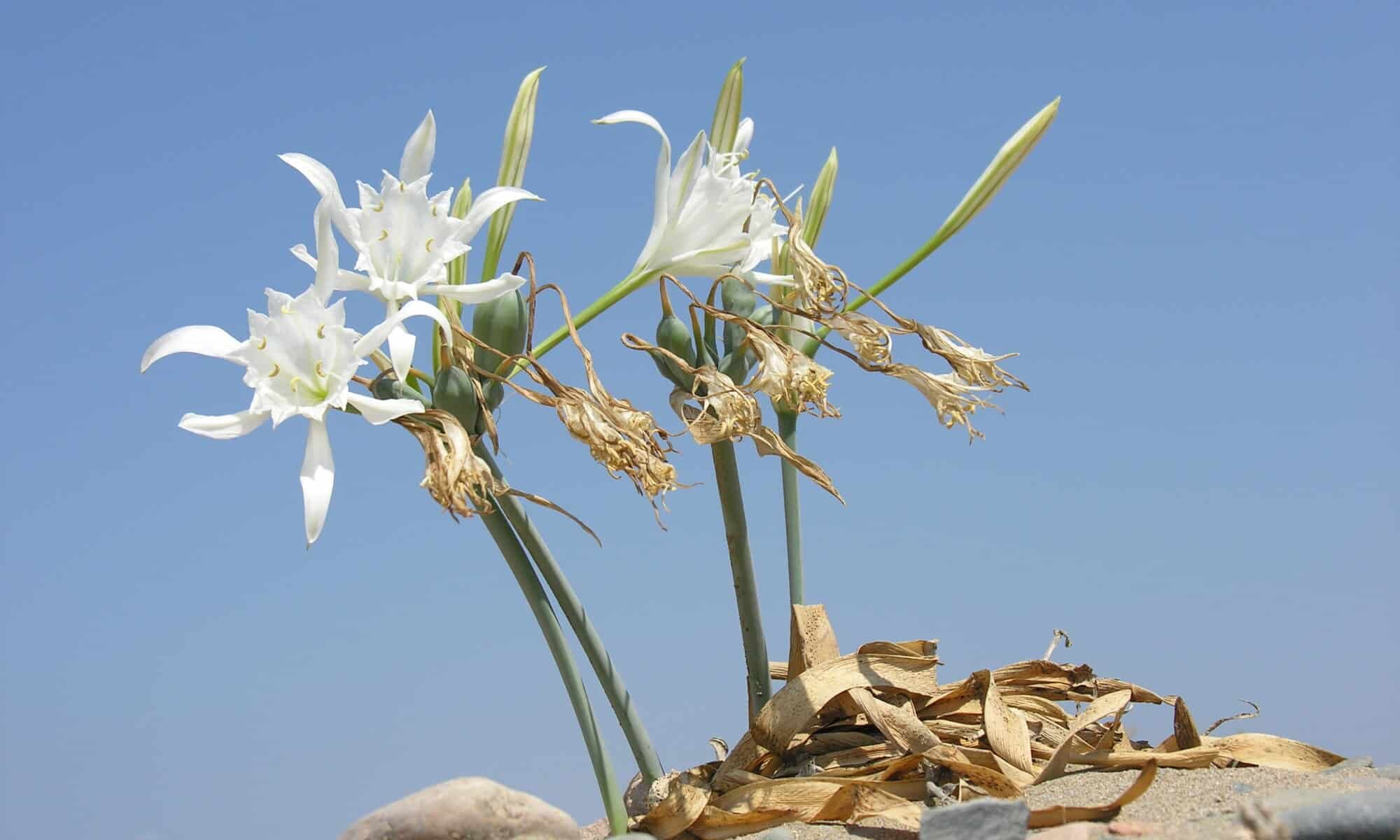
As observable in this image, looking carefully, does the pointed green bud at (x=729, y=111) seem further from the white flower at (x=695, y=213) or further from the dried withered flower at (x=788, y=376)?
the dried withered flower at (x=788, y=376)

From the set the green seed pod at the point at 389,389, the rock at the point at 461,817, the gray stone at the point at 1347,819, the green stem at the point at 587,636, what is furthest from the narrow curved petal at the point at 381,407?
the gray stone at the point at 1347,819

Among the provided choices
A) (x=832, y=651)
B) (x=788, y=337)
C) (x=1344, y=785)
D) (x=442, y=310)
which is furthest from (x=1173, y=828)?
(x=442, y=310)

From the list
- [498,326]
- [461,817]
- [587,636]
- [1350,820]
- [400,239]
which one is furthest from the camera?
[461,817]

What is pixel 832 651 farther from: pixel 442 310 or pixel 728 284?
pixel 442 310

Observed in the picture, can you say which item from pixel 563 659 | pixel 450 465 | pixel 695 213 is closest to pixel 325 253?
pixel 450 465

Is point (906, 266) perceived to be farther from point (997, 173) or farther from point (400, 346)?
point (400, 346)

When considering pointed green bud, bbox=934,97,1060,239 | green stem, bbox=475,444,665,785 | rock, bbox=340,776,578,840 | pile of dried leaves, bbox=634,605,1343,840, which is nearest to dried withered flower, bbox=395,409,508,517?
green stem, bbox=475,444,665,785

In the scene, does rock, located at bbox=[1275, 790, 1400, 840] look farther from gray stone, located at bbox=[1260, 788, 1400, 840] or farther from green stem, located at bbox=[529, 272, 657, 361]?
green stem, located at bbox=[529, 272, 657, 361]
